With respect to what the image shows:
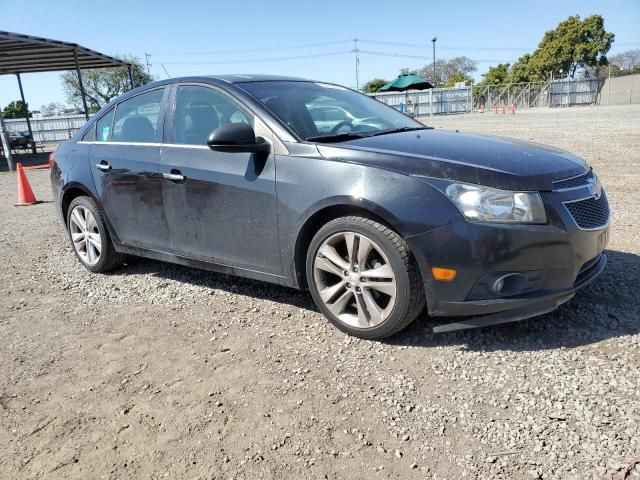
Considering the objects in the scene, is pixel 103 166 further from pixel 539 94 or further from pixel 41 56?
pixel 539 94

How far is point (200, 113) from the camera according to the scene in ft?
12.6

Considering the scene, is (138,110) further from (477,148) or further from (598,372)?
(598,372)

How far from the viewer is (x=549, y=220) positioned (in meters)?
2.70

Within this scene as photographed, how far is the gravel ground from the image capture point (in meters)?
2.15

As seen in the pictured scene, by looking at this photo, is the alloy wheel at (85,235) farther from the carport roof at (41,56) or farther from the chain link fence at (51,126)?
the chain link fence at (51,126)

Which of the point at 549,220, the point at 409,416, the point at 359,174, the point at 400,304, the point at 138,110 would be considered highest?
the point at 138,110

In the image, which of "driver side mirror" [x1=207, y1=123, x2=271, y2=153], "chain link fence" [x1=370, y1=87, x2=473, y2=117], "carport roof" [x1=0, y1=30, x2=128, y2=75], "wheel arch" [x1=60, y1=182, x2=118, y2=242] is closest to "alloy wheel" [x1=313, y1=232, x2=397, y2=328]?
"driver side mirror" [x1=207, y1=123, x2=271, y2=153]

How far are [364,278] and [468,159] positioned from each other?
0.91m

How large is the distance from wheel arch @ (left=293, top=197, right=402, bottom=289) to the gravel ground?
0.43 metres

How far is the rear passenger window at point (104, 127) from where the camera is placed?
4.60 m

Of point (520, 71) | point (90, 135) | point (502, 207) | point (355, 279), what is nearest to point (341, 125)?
point (355, 279)

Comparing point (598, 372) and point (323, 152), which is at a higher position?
point (323, 152)

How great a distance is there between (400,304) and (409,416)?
0.68 metres

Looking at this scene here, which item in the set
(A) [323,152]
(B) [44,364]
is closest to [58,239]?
(B) [44,364]
